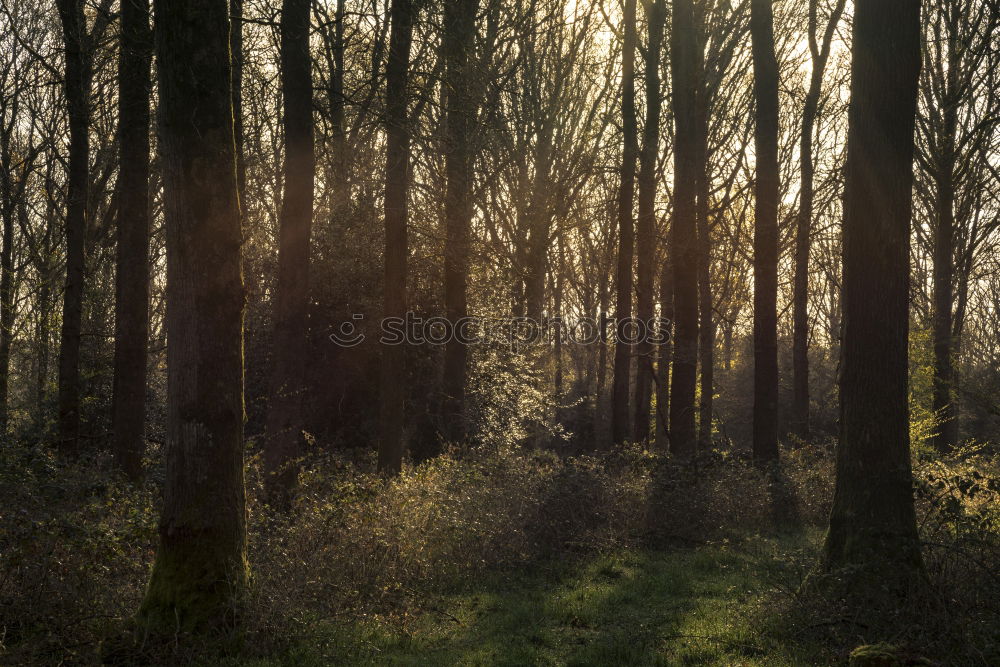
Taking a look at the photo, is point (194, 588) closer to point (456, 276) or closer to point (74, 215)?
point (74, 215)

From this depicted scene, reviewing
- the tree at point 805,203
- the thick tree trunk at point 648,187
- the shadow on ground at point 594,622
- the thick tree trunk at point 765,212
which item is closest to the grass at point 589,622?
the shadow on ground at point 594,622

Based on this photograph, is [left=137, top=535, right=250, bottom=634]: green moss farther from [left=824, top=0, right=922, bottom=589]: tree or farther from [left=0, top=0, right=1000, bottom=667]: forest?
[left=824, top=0, right=922, bottom=589]: tree

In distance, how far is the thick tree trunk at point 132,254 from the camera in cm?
1173

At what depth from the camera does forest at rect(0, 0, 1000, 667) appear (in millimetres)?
6402

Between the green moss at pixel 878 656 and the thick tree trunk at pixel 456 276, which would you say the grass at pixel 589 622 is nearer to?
the green moss at pixel 878 656

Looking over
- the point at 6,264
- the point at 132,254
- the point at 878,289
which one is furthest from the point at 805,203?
the point at 6,264

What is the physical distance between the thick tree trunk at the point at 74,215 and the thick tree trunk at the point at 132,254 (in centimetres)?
165

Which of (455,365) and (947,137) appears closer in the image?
(455,365)

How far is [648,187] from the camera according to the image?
66.2 ft

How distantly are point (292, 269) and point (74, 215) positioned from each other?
5.35 m

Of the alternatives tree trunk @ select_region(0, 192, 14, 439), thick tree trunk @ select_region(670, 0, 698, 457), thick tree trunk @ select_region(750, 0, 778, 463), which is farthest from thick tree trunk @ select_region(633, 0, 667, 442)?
tree trunk @ select_region(0, 192, 14, 439)

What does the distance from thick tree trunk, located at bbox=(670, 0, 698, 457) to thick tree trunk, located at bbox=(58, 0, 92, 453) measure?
36.0ft

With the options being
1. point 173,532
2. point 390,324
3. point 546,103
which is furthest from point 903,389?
point 546,103

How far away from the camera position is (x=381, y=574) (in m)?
8.17
